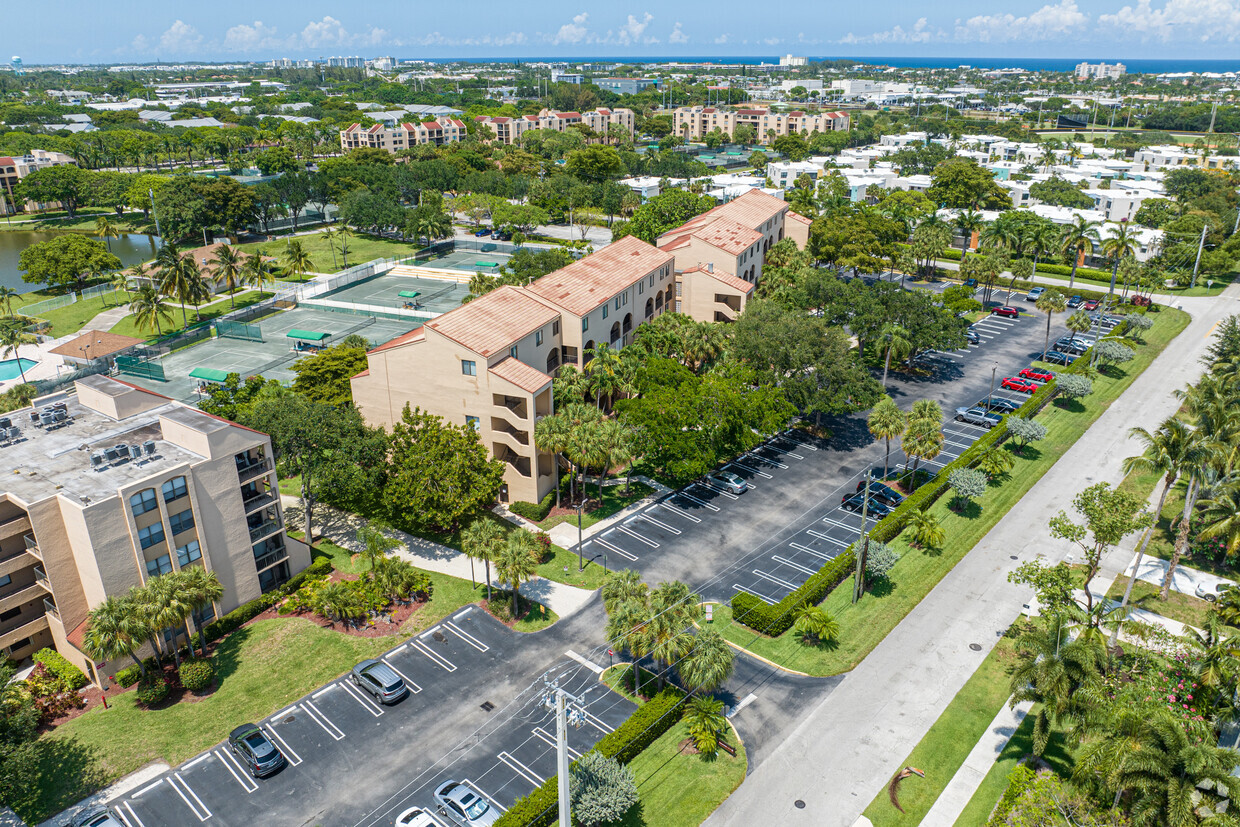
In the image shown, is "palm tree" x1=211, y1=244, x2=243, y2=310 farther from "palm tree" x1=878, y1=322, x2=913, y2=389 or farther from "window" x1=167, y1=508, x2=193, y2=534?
"palm tree" x1=878, y1=322, x2=913, y2=389

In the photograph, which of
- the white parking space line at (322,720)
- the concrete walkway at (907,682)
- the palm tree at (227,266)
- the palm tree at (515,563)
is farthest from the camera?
the palm tree at (227,266)

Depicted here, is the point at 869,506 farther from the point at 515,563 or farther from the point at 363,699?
the point at 363,699

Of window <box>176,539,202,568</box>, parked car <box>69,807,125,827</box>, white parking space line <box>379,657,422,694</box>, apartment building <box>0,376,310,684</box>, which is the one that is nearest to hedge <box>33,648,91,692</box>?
apartment building <box>0,376,310,684</box>

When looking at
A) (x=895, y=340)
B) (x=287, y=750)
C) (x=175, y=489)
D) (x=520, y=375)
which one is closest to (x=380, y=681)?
(x=287, y=750)

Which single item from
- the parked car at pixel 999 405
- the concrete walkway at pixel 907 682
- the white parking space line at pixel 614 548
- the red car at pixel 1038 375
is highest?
the red car at pixel 1038 375

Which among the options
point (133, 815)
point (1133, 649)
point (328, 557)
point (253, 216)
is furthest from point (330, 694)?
point (253, 216)

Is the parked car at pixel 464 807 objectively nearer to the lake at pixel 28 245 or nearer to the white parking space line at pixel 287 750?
the white parking space line at pixel 287 750

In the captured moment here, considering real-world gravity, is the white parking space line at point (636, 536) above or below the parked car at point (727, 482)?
below

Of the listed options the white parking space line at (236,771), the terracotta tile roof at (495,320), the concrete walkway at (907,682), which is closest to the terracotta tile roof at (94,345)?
the terracotta tile roof at (495,320)
